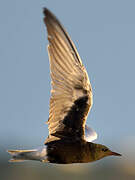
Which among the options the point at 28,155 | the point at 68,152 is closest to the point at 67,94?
the point at 68,152

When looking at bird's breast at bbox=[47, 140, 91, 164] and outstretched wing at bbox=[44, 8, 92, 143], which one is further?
bird's breast at bbox=[47, 140, 91, 164]

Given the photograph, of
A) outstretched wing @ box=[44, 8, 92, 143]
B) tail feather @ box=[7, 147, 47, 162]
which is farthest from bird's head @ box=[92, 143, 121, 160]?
tail feather @ box=[7, 147, 47, 162]

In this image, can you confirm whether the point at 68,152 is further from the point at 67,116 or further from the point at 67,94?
the point at 67,94

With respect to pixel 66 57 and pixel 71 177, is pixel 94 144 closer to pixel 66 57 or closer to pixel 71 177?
pixel 66 57

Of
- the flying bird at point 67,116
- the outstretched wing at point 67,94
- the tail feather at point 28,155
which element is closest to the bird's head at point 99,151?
the flying bird at point 67,116

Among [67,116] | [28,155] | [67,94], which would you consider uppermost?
[67,94]

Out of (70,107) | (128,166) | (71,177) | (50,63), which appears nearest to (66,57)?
(50,63)

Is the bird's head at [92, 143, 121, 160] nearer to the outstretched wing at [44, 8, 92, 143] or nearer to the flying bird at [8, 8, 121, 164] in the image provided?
the flying bird at [8, 8, 121, 164]
